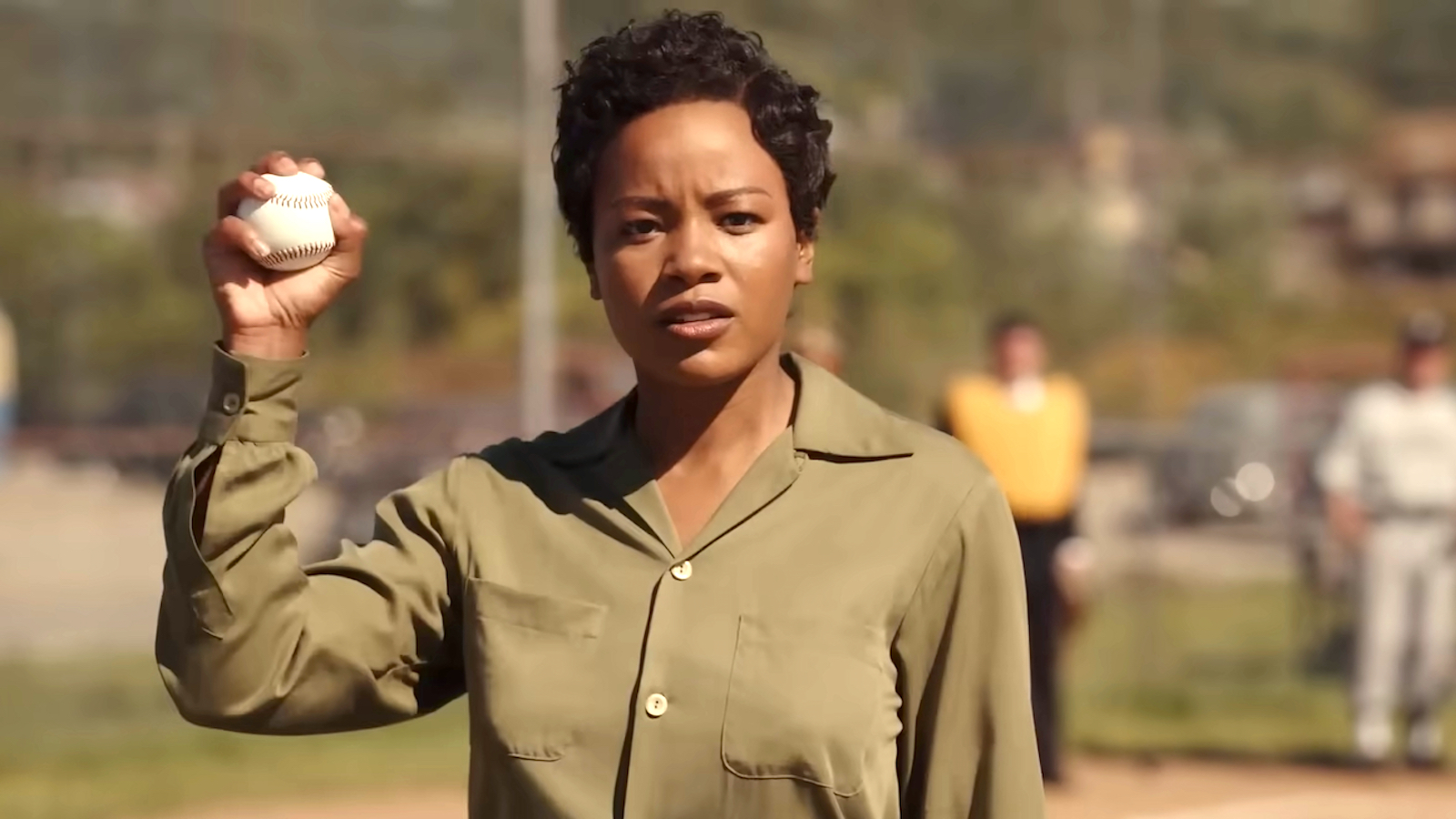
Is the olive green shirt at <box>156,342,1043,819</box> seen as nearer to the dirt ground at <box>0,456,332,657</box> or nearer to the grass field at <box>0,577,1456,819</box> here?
the grass field at <box>0,577,1456,819</box>

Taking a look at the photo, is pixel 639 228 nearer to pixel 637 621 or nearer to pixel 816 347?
pixel 637 621

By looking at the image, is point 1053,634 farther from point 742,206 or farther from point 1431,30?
point 742,206

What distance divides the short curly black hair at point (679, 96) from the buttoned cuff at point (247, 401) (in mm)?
419

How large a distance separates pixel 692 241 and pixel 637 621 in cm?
39

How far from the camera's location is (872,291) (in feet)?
39.2

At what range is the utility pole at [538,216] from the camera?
33.3 ft

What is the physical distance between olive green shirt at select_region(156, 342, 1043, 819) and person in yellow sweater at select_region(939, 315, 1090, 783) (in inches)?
255

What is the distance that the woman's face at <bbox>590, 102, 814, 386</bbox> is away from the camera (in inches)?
93.4

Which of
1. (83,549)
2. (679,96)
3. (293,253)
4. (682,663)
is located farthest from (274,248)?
(83,549)

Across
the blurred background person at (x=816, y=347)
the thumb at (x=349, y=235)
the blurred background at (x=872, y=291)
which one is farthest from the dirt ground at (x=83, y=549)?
the thumb at (x=349, y=235)

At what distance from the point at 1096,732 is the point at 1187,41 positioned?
401 cm

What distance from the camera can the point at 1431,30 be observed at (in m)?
13.3

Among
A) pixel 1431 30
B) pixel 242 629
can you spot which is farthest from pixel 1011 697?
pixel 1431 30

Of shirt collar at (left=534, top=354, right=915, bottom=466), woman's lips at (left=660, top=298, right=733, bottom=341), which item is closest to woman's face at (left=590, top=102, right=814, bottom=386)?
woman's lips at (left=660, top=298, right=733, bottom=341)
